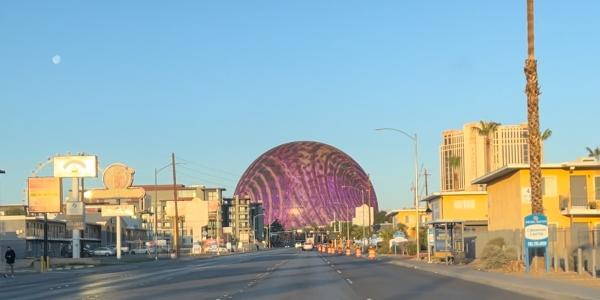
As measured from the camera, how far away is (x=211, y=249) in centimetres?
14150

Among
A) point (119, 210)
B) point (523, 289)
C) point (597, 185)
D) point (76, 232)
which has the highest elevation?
point (597, 185)

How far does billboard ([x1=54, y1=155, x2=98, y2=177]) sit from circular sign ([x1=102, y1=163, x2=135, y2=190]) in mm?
19753

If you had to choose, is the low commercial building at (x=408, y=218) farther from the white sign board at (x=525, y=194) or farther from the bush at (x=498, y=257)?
the bush at (x=498, y=257)

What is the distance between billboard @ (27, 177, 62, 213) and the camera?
281 ft

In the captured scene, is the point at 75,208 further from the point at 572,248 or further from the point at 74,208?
the point at 572,248

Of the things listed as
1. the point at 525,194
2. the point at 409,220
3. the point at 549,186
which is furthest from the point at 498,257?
the point at 409,220

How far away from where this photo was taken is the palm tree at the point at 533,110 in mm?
42625

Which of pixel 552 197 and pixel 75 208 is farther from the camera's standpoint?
pixel 75 208

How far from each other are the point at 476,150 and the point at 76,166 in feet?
291

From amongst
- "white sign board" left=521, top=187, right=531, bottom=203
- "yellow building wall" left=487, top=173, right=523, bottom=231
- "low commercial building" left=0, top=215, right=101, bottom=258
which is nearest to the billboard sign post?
"white sign board" left=521, top=187, right=531, bottom=203

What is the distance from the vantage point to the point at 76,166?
9606cm

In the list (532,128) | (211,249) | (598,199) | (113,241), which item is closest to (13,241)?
(211,249)

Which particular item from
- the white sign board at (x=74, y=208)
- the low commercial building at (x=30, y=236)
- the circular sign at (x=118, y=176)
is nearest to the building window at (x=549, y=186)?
the white sign board at (x=74, y=208)

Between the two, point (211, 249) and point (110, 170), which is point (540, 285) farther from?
point (211, 249)
